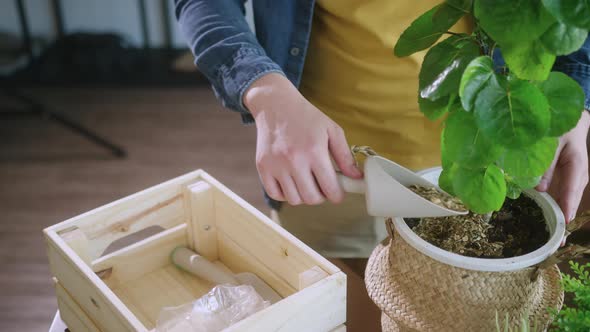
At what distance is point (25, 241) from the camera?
240 centimetres

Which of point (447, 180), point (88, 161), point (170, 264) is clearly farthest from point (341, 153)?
point (88, 161)

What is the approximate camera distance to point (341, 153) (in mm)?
831

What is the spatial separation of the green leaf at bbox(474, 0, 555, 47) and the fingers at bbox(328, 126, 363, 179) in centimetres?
29

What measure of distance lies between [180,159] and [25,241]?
74 cm

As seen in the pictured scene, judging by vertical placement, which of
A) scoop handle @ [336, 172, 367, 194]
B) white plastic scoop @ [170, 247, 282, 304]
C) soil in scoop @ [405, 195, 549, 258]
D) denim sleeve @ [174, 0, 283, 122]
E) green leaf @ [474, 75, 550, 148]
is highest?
green leaf @ [474, 75, 550, 148]

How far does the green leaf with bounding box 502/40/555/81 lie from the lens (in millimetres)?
598

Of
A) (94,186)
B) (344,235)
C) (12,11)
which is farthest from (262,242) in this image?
(12,11)

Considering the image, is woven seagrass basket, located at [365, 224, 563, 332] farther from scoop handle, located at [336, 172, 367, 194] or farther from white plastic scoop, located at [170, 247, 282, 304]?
white plastic scoop, located at [170, 247, 282, 304]

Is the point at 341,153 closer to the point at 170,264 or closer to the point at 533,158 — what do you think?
the point at 533,158

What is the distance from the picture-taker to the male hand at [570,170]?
0.88 meters

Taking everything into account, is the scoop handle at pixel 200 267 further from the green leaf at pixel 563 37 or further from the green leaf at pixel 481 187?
the green leaf at pixel 563 37

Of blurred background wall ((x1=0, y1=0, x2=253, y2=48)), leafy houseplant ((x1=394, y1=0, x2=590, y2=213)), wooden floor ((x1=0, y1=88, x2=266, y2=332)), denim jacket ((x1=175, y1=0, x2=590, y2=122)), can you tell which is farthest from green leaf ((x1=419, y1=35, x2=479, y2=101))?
blurred background wall ((x1=0, y1=0, x2=253, y2=48))

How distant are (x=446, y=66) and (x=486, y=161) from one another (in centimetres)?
11

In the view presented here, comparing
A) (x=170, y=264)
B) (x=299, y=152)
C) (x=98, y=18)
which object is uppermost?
(x=299, y=152)
